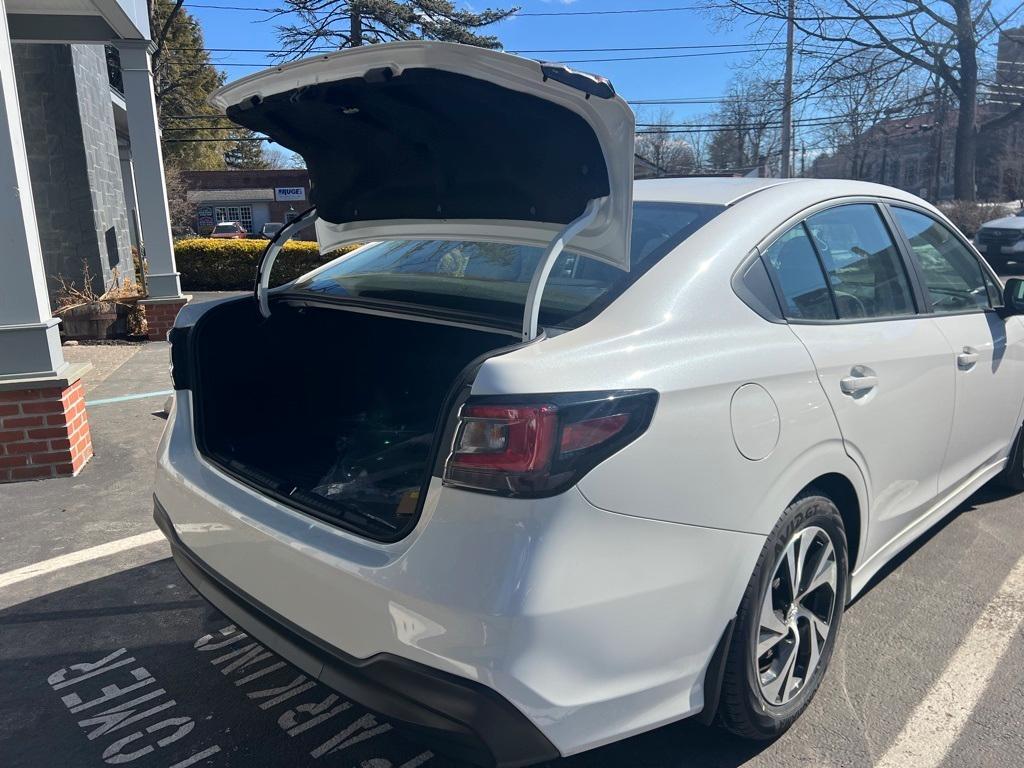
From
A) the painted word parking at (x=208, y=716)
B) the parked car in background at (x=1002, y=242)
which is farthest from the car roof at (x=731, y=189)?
the parked car in background at (x=1002, y=242)

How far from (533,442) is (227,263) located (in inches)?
653

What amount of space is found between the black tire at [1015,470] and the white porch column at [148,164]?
876 centimetres

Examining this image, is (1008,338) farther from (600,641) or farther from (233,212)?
(233,212)

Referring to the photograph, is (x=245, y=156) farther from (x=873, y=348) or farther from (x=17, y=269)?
(x=873, y=348)

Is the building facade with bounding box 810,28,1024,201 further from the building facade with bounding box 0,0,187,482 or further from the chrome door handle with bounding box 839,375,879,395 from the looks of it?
the chrome door handle with bounding box 839,375,879,395

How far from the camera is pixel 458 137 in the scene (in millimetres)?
2256

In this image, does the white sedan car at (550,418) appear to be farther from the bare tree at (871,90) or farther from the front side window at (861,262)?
the bare tree at (871,90)

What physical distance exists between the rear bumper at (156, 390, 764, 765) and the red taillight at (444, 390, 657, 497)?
0.04m

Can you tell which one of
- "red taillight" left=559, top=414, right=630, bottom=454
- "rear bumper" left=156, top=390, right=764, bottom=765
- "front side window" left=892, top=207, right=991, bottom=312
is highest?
"front side window" left=892, top=207, right=991, bottom=312

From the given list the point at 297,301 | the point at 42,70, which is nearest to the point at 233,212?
the point at 42,70

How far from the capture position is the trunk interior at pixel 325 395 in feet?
8.77

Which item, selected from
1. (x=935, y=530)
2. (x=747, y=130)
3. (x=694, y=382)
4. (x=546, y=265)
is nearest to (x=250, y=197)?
(x=747, y=130)

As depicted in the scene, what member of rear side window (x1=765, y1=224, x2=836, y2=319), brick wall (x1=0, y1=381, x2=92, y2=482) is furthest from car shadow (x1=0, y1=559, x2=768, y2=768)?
brick wall (x1=0, y1=381, x2=92, y2=482)

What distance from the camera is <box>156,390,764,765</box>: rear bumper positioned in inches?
65.7
